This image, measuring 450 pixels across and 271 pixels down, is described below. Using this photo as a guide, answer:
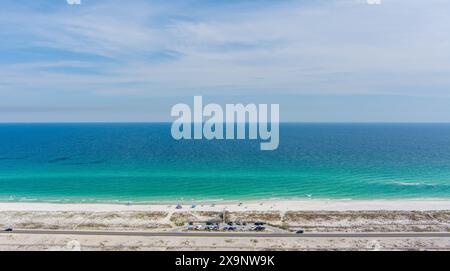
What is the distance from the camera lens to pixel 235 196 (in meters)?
50.2

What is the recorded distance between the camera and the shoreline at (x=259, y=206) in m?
42.4

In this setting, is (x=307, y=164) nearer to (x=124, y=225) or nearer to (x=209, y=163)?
(x=209, y=163)

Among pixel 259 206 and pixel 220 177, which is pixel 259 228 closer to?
pixel 259 206

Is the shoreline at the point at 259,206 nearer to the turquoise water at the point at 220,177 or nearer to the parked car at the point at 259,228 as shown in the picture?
the turquoise water at the point at 220,177

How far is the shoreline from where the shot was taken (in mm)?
42375

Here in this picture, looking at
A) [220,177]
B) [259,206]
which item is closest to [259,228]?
[259,206]

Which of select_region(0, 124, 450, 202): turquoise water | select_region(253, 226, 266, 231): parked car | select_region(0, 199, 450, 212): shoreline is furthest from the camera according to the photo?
select_region(0, 124, 450, 202): turquoise water

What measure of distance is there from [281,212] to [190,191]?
58.2 ft

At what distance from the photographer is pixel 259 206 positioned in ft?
143

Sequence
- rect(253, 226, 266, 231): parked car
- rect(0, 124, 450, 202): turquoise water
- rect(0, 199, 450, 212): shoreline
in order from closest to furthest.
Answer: rect(253, 226, 266, 231): parked car → rect(0, 199, 450, 212): shoreline → rect(0, 124, 450, 202): turquoise water

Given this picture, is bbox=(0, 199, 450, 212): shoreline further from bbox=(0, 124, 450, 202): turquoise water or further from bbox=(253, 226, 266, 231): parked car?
bbox=(253, 226, 266, 231): parked car

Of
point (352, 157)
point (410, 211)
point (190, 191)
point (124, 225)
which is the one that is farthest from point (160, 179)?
point (352, 157)

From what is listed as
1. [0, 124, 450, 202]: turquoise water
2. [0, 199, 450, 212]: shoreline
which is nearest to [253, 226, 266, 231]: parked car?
[0, 199, 450, 212]: shoreline

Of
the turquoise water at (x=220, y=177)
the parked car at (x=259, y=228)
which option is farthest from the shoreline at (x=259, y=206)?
the parked car at (x=259, y=228)
